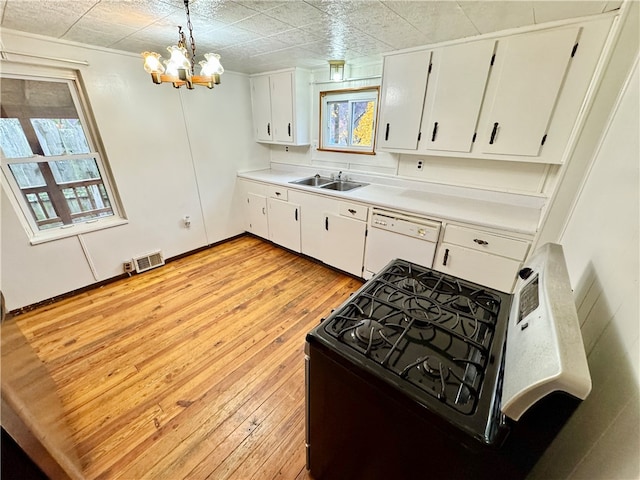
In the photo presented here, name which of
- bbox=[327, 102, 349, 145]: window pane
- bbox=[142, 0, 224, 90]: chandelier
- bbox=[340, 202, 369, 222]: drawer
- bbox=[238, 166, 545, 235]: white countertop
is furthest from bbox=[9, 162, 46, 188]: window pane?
bbox=[327, 102, 349, 145]: window pane

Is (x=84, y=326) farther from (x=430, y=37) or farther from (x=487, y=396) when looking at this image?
(x=430, y=37)

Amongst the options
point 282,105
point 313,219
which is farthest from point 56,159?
point 313,219

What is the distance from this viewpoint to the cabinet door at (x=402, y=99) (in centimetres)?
219

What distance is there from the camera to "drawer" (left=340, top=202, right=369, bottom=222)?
2.54 meters

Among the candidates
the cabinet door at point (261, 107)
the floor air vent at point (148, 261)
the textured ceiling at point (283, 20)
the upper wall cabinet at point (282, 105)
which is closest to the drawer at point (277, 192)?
the upper wall cabinet at point (282, 105)

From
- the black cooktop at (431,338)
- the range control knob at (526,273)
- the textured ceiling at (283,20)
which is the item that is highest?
the textured ceiling at (283,20)

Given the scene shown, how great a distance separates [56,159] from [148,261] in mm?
1258

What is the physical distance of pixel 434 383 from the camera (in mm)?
736

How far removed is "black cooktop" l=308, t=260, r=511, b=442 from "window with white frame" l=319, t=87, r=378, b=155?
2248mm

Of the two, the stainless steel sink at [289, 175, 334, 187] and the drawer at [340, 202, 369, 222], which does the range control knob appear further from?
the stainless steel sink at [289, 175, 334, 187]

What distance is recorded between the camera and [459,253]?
2084 millimetres

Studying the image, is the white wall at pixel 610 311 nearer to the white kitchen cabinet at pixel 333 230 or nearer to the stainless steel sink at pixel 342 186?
the white kitchen cabinet at pixel 333 230

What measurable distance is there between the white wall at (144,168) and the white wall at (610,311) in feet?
11.5

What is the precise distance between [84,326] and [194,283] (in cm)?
93
